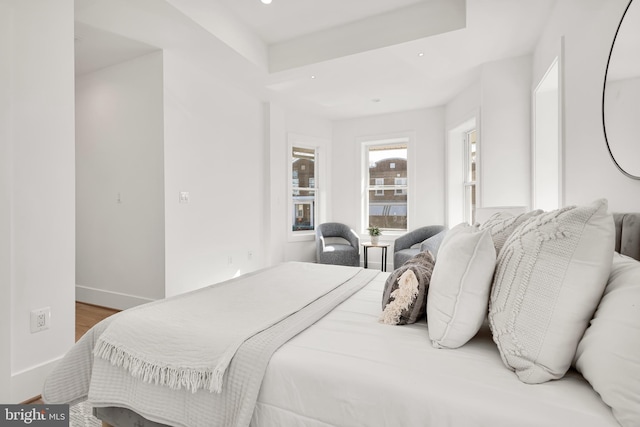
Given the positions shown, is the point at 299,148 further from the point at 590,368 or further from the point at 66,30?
the point at 590,368

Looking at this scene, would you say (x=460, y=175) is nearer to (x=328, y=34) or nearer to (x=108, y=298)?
(x=328, y=34)

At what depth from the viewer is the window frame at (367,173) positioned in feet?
16.6

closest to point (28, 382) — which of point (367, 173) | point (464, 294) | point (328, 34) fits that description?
point (464, 294)

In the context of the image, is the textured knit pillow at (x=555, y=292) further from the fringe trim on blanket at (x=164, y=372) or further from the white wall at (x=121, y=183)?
the white wall at (x=121, y=183)

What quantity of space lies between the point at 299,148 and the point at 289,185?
714mm

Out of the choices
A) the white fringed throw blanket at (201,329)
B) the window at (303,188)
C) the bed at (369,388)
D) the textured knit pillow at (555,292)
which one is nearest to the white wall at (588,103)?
the bed at (369,388)

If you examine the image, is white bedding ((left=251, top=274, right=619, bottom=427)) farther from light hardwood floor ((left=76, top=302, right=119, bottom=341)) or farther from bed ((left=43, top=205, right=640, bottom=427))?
light hardwood floor ((left=76, top=302, right=119, bottom=341))

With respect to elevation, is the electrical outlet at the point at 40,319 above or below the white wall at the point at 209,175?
below

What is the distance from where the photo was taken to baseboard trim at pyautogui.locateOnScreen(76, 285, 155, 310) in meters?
3.28

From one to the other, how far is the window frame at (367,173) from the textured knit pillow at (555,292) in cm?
416

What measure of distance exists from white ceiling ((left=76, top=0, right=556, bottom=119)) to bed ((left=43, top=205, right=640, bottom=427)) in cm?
215

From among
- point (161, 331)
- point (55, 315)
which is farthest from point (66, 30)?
point (161, 331)

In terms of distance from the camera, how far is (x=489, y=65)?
3.23 metres
